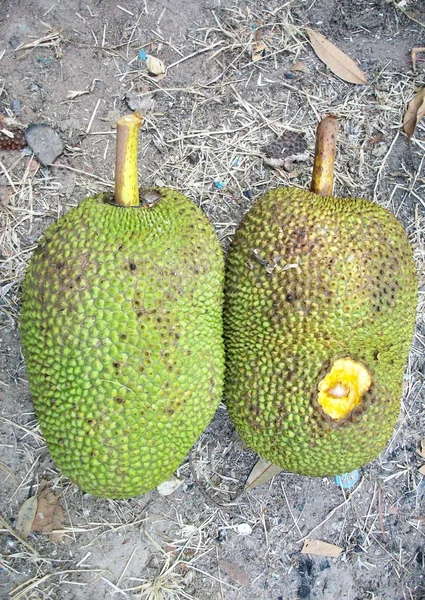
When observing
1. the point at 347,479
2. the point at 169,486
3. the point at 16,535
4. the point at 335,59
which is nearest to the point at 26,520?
the point at 16,535

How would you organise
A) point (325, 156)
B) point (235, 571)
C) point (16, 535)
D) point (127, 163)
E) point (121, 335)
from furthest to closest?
point (235, 571) < point (16, 535) < point (325, 156) < point (127, 163) < point (121, 335)

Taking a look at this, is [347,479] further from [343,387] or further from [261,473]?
[343,387]

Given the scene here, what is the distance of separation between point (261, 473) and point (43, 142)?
1499 millimetres

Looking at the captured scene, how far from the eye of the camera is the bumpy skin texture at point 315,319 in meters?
1.59

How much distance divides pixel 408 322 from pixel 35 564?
160cm

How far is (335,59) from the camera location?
2.17 meters

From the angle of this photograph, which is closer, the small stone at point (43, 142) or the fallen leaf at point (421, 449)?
the small stone at point (43, 142)

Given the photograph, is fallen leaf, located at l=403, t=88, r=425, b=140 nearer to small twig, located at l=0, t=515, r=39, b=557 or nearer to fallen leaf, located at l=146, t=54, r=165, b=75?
fallen leaf, located at l=146, t=54, r=165, b=75

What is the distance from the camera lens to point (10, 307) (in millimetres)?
2035

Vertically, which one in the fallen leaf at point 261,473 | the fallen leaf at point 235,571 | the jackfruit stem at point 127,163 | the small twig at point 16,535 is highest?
the jackfruit stem at point 127,163

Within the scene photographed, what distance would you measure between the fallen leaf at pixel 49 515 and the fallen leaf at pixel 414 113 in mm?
1966

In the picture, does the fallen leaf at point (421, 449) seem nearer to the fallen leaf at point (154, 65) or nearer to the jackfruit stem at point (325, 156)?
the jackfruit stem at point (325, 156)

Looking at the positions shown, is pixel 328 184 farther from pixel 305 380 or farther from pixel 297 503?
pixel 297 503

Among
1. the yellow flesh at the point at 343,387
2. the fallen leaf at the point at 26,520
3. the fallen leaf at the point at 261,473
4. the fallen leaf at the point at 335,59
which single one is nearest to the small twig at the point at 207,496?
the fallen leaf at the point at 261,473
